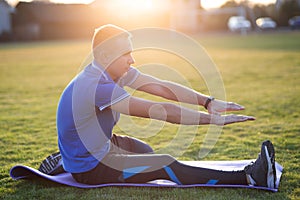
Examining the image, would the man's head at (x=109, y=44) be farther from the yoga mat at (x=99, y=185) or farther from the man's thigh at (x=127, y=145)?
the yoga mat at (x=99, y=185)

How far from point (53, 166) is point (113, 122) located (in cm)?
82

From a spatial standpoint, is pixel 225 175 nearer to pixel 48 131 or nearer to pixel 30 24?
pixel 48 131

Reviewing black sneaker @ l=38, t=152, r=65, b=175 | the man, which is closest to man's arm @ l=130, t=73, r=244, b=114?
the man

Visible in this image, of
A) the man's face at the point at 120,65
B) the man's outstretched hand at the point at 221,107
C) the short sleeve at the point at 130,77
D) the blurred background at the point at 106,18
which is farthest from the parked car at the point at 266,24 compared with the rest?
the man's face at the point at 120,65

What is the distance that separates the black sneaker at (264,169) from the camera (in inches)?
141

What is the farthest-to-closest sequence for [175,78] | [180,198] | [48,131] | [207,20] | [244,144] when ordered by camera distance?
[207,20]
[175,78]
[48,131]
[244,144]
[180,198]

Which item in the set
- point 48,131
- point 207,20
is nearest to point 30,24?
point 207,20

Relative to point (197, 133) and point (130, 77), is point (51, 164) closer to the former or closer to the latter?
point (130, 77)

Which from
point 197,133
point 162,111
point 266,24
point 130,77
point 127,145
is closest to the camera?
point 162,111

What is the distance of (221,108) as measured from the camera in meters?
3.75

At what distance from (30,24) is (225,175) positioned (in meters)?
46.6

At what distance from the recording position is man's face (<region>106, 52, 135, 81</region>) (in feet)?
11.7

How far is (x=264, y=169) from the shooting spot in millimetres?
3643

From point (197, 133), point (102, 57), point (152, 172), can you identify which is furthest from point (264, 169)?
point (197, 133)
